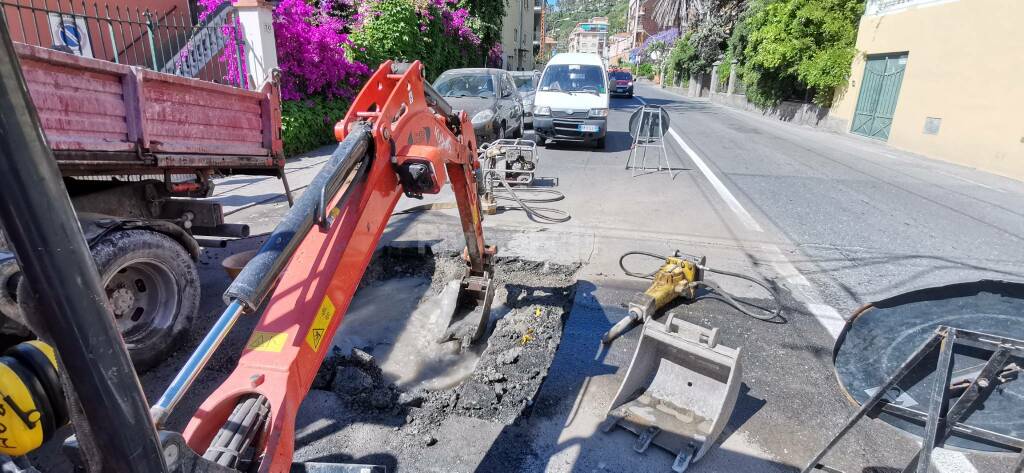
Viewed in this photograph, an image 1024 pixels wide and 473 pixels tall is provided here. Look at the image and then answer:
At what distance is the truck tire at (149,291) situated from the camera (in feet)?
11.3

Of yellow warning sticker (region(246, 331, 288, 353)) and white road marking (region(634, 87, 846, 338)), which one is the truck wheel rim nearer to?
yellow warning sticker (region(246, 331, 288, 353))

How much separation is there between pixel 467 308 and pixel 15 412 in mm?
3447

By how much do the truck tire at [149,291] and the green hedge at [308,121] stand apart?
7.87 m

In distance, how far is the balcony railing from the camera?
1629 centimetres

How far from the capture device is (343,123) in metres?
2.59

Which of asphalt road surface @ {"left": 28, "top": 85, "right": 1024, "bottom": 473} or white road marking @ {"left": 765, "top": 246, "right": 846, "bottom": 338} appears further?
white road marking @ {"left": 765, "top": 246, "right": 846, "bottom": 338}

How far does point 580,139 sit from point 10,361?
501 inches

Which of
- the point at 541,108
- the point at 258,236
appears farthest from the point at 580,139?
the point at 258,236

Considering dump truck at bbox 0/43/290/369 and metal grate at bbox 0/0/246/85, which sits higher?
metal grate at bbox 0/0/246/85

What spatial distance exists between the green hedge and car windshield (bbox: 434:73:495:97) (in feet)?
8.26

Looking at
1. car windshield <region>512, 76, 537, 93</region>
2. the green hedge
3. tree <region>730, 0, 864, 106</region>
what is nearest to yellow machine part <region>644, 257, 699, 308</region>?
the green hedge

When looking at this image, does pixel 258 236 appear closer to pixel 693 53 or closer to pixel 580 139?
pixel 580 139

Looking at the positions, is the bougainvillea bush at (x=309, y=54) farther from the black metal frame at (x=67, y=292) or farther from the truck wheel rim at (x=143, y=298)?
the black metal frame at (x=67, y=292)

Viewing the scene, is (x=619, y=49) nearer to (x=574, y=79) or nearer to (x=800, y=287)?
(x=574, y=79)
